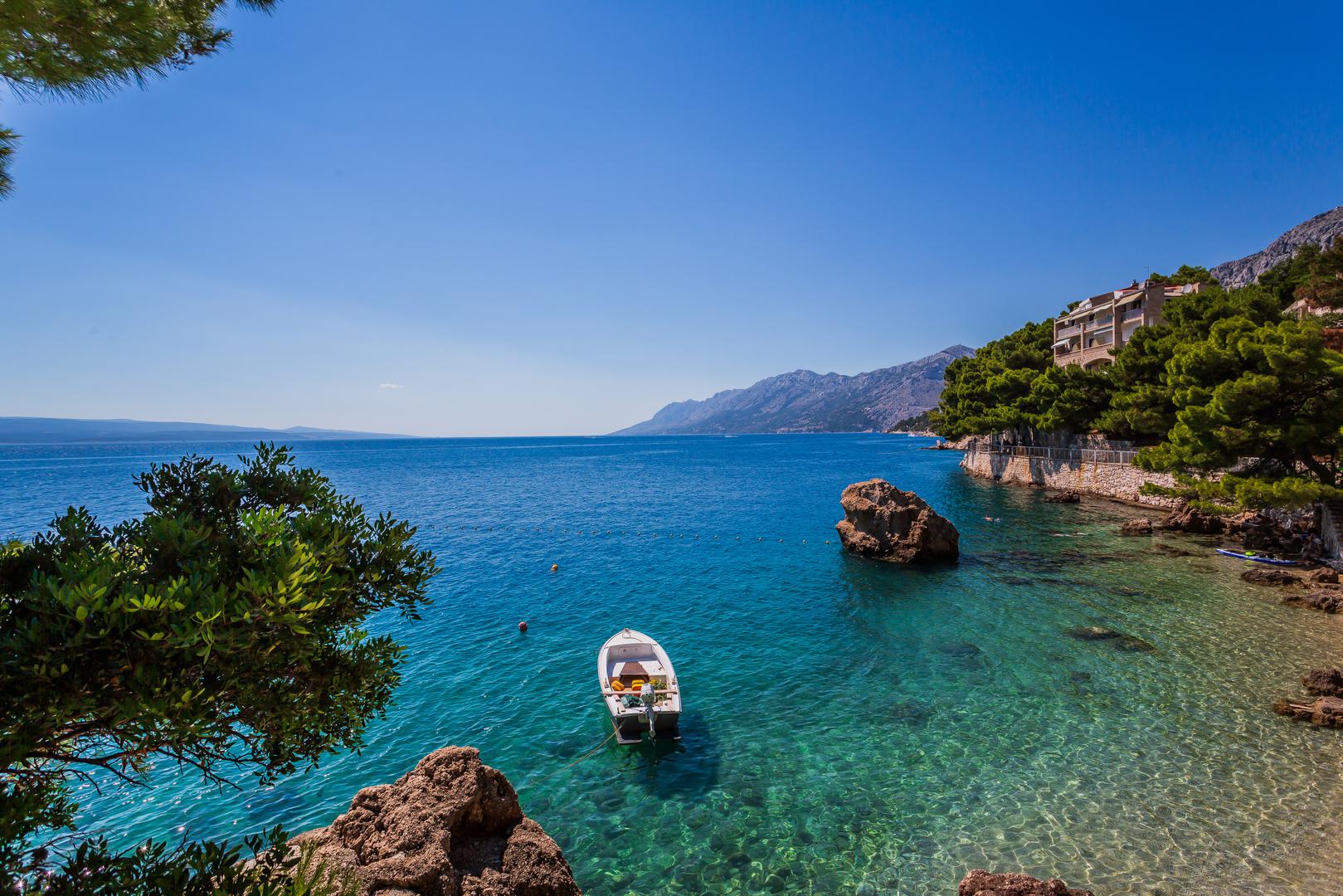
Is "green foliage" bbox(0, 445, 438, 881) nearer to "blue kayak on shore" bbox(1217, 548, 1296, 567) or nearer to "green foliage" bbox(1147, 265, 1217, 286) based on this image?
"blue kayak on shore" bbox(1217, 548, 1296, 567)

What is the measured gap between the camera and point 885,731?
1494cm

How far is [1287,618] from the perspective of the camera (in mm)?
20453

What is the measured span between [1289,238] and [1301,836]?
844ft

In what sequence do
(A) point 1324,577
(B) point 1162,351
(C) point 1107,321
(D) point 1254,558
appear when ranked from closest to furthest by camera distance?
(A) point 1324,577, (D) point 1254,558, (B) point 1162,351, (C) point 1107,321

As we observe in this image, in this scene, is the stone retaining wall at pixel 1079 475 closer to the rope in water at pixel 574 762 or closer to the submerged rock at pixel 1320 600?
the submerged rock at pixel 1320 600

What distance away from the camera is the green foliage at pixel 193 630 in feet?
13.6

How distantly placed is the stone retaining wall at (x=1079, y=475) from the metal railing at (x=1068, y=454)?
29cm

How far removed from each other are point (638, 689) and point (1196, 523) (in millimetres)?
39085

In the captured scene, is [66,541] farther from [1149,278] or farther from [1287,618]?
[1149,278]

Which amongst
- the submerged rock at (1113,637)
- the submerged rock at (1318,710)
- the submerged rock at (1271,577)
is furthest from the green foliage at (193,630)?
the submerged rock at (1271,577)

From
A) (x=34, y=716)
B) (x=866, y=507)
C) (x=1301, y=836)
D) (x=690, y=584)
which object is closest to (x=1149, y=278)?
(x=866, y=507)

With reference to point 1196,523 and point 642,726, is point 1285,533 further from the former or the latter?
point 642,726

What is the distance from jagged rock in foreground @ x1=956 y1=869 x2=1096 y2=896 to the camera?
27.9 feet

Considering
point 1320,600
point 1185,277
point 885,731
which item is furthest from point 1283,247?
point 885,731
